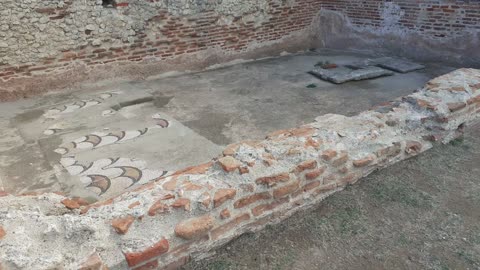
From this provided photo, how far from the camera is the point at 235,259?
7.50 feet

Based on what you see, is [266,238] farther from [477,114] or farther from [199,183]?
[477,114]

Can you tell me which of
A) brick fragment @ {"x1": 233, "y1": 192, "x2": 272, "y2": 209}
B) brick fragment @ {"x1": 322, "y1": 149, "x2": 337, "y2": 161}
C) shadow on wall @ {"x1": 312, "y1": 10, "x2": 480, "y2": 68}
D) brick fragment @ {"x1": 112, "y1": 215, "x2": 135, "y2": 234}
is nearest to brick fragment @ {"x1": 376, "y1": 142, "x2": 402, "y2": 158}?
brick fragment @ {"x1": 322, "y1": 149, "x2": 337, "y2": 161}

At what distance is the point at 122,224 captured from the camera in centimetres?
204

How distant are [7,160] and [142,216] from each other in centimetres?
248

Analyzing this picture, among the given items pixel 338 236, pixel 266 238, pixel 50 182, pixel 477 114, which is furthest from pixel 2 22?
pixel 477 114

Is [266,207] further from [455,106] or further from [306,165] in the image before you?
[455,106]

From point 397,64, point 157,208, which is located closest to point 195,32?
point 397,64

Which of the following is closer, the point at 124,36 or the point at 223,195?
the point at 223,195

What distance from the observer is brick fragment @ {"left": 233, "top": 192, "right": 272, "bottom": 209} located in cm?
238

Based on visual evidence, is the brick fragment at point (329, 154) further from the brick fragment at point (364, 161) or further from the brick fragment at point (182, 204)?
the brick fragment at point (182, 204)

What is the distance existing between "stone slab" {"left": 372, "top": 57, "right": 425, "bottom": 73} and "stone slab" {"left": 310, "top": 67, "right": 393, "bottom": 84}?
0.27m

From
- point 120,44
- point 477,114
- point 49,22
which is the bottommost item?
point 477,114

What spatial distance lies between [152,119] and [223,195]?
271 centimetres

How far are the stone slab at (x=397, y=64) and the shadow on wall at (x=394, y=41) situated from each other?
1.22 ft
